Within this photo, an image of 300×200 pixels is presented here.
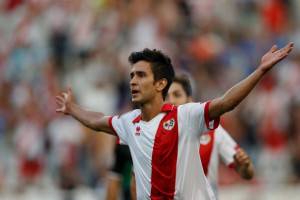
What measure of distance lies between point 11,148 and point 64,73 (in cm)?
174

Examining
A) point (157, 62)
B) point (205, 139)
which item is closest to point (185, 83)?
point (205, 139)

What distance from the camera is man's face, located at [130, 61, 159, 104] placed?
8.41 meters

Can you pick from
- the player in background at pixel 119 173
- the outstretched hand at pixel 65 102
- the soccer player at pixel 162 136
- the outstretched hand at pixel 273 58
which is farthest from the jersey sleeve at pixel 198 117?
the player in background at pixel 119 173

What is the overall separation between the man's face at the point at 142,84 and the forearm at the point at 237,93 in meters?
0.74

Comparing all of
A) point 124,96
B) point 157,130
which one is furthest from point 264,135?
point 157,130

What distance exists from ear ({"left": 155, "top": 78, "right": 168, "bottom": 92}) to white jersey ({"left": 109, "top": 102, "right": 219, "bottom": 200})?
16cm

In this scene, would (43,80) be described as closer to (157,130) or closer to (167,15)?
(167,15)

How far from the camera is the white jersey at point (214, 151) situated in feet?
32.9

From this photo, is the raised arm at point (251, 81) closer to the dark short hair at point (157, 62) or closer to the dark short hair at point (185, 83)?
the dark short hair at point (157, 62)

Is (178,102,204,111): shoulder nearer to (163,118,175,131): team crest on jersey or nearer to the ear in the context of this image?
(163,118,175,131): team crest on jersey

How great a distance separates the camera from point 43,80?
63.8 ft

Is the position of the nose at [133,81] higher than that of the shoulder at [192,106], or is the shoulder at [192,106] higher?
the nose at [133,81]

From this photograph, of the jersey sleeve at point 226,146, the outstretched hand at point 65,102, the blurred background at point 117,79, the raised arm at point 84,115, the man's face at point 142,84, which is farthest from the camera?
the blurred background at point 117,79

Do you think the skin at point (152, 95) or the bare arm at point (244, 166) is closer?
the skin at point (152, 95)
